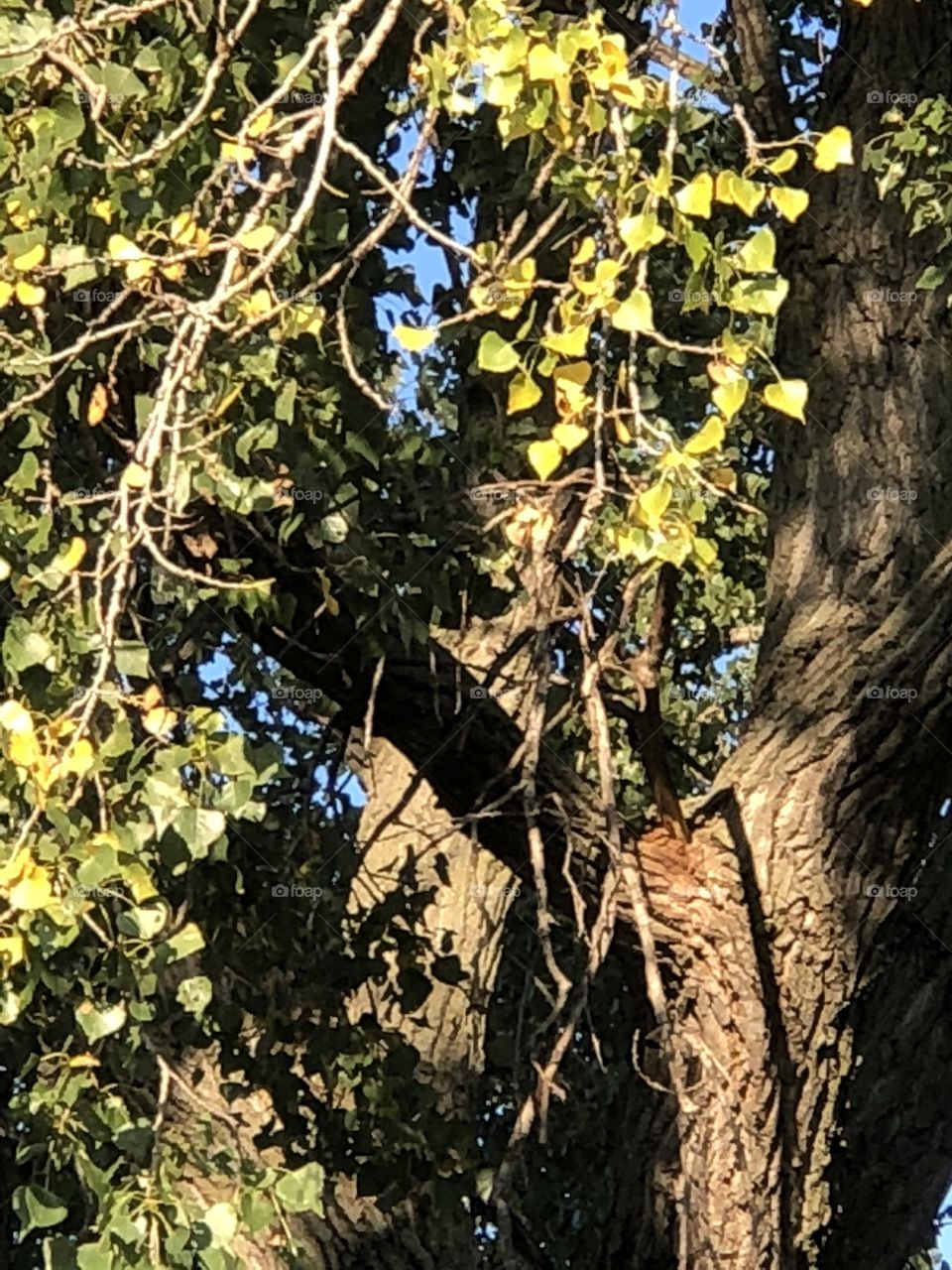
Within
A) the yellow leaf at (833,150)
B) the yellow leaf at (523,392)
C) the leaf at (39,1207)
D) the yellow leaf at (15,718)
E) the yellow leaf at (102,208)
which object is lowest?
the leaf at (39,1207)

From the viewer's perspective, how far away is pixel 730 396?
139 centimetres

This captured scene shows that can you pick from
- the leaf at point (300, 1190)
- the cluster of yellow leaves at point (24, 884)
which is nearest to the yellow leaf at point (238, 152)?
the cluster of yellow leaves at point (24, 884)

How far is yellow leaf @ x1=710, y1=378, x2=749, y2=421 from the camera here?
139 cm

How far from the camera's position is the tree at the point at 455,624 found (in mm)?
1503

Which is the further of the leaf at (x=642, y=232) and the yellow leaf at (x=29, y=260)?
the yellow leaf at (x=29, y=260)

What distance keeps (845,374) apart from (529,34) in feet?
4.76

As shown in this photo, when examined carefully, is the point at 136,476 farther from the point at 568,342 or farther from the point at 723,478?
the point at 723,478

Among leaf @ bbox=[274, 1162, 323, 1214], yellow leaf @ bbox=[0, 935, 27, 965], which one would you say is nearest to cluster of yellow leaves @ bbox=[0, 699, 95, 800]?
yellow leaf @ bbox=[0, 935, 27, 965]

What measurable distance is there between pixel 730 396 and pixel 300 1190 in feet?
2.82

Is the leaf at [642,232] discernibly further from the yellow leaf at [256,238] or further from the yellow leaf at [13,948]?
the yellow leaf at [13,948]

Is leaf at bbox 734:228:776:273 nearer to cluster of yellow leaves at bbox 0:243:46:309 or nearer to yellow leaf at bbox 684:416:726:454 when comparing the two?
yellow leaf at bbox 684:416:726:454

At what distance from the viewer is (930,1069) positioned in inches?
105

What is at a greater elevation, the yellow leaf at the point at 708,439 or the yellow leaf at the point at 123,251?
the yellow leaf at the point at 123,251

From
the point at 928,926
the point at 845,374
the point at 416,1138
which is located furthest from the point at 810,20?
the point at 416,1138
